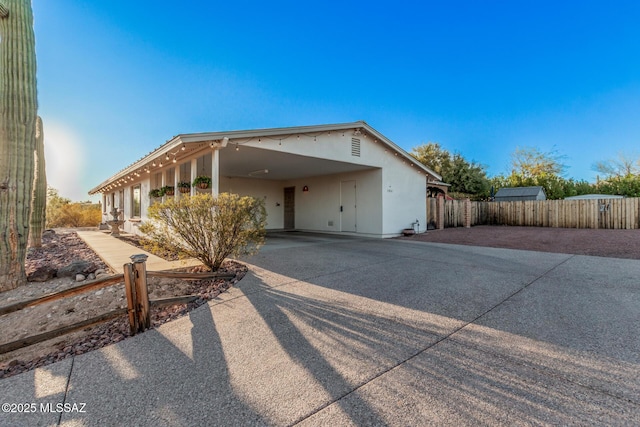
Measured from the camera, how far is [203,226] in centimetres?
493

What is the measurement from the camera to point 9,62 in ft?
Result: 14.9

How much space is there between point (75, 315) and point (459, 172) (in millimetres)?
27357

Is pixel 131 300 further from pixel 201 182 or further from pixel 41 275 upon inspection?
pixel 201 182

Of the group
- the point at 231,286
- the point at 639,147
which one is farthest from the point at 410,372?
the point at 639,147

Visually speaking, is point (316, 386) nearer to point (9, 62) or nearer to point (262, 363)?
point (262, 363)

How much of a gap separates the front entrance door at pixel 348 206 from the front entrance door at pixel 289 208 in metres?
3.30

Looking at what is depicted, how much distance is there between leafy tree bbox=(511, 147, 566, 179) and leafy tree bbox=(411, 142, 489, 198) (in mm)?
7956

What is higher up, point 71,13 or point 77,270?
point 71,13

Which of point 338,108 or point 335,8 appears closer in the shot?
point 335,8

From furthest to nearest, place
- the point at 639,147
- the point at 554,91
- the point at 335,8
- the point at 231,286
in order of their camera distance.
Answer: the point at 639,147 < the point at 554,91 < the point at 335,8 < the point at 231,286

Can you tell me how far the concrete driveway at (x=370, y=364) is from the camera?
1713mm

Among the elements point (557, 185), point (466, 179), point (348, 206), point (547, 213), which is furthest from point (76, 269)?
point (557, 185)

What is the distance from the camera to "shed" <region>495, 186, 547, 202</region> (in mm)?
23156

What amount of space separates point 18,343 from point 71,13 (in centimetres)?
947
